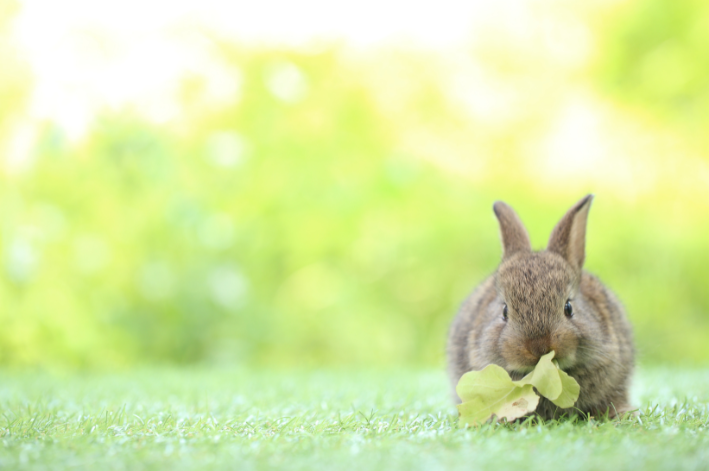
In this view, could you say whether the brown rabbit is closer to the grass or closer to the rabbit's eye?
the rabbit's eye

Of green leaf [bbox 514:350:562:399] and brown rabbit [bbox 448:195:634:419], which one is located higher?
brown rabbit [bbox 448:195:634:419]

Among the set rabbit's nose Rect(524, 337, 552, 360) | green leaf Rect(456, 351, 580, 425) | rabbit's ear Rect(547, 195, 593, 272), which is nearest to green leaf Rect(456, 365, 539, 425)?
green leaf Rect(456, 351, 580, 425)

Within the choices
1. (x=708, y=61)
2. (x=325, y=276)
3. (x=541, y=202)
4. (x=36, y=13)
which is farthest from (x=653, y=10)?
(x=36, y=13)

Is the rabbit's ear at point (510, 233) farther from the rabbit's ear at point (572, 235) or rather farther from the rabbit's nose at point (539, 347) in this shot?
the rabbit's nose at point (539, 347)

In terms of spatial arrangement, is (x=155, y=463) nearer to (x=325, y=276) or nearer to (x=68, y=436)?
(x=68, y=436)

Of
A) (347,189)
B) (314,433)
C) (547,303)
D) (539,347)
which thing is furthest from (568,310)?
(347,189)

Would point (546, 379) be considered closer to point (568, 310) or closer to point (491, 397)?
point (491, 397)

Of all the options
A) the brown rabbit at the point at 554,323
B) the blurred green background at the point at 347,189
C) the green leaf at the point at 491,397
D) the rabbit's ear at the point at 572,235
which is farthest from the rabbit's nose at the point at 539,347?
the blurred green background at the point at 347,189
